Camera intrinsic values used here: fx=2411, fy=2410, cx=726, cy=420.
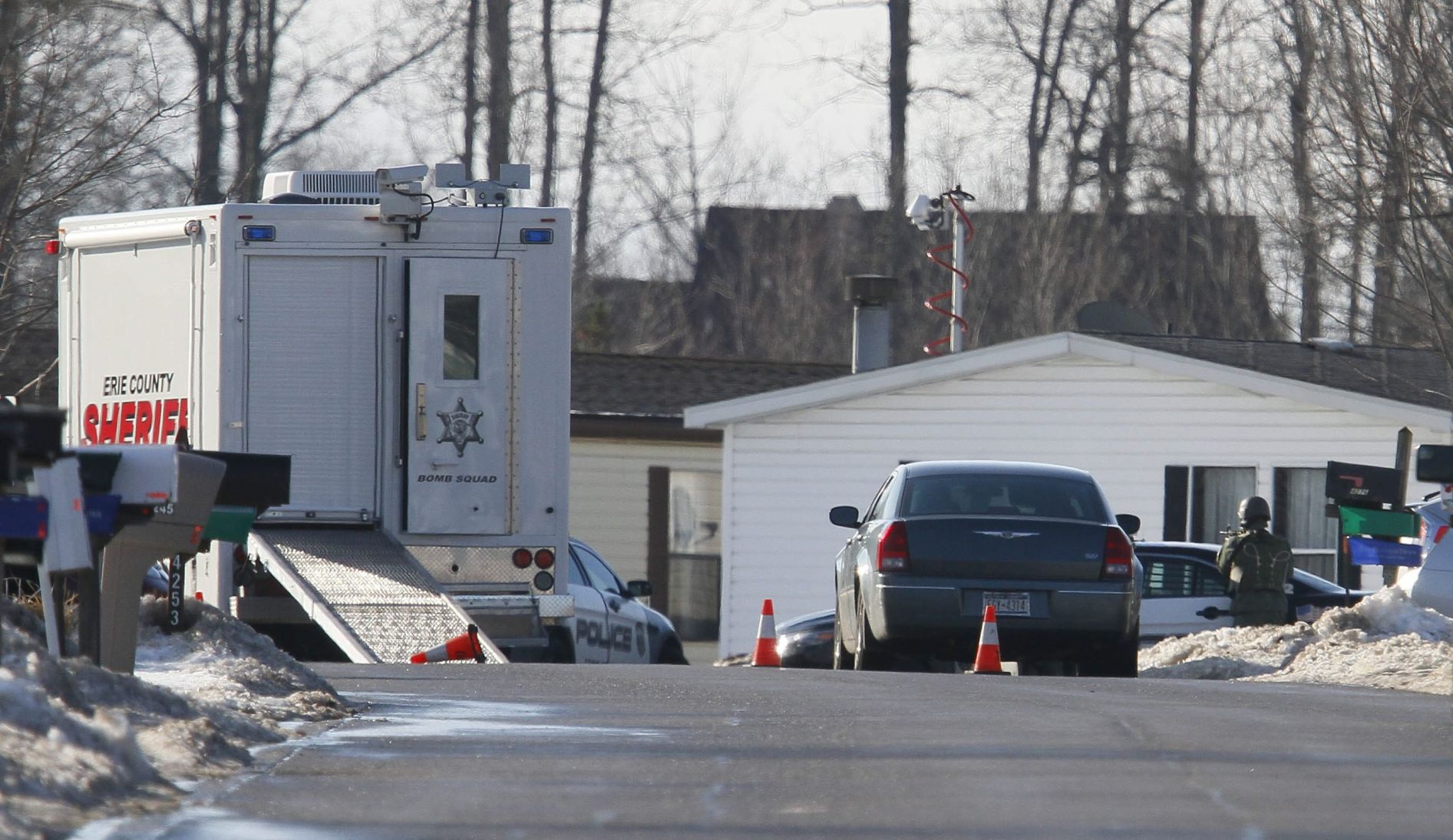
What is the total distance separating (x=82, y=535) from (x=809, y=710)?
3.15 meters

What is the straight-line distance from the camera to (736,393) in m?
29.1

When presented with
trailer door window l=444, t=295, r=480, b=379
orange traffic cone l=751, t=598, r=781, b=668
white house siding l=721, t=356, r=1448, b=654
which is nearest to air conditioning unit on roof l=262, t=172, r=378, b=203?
trailer door window l=444, t=295, r=480, b=379

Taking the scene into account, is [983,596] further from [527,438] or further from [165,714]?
[165,714]

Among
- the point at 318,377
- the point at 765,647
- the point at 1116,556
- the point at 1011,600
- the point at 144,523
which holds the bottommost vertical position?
the point at 765,647

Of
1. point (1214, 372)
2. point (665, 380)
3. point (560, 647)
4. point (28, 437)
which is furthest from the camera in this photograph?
point (665, 380)

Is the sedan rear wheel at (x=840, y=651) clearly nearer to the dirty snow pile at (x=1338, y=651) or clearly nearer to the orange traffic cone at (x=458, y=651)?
the dirty snow pile at (x=1338, y=651)

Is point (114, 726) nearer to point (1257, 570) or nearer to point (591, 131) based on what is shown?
point (1257, 570)

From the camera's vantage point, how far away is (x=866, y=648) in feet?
48.9

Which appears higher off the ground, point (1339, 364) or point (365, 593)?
point (1339, 364)

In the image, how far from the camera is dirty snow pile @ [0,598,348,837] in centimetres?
607

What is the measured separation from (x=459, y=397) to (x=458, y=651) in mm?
2260

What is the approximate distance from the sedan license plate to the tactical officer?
3265 millimetres

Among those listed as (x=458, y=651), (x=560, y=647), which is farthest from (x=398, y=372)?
(x=458, y=651)

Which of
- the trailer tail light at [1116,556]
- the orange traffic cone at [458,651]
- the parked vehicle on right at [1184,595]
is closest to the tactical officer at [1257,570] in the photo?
the parked vehicle on right at [1184,595]
